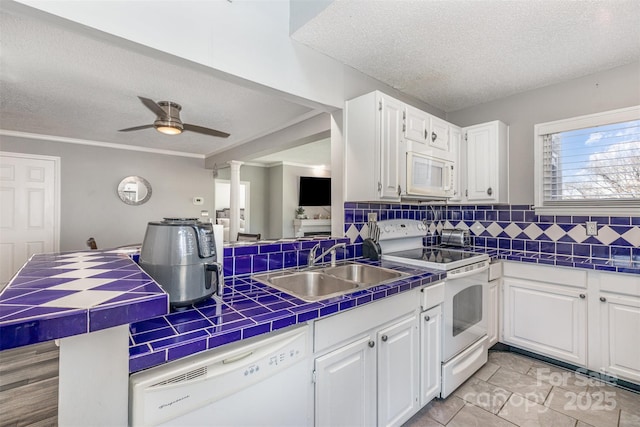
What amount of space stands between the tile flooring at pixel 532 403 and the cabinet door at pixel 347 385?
1.77 feet

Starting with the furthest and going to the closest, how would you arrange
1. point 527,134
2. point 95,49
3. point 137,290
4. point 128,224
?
point 128,224 < point 527,134 < point 95,49 < point 137,290

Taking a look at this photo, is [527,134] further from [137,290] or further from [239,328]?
[137,290]

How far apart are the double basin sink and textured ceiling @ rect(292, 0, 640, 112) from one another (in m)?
1.49

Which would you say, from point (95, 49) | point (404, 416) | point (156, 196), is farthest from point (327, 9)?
point (156, 196)

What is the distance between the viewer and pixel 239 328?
0.93 m

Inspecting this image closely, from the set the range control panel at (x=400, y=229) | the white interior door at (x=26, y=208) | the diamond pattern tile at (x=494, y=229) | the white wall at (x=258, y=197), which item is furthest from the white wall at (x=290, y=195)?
the diamond pattern tile at (x=494, y=229)

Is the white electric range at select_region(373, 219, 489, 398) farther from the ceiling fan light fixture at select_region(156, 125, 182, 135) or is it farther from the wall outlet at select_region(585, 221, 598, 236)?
the ceiling fan light fixture at select_region(156, 125, 182, 135)

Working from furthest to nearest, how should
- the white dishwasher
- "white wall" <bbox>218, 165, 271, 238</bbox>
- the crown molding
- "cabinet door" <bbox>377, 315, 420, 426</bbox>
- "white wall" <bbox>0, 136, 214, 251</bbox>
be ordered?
1. "white wall" <bbox>218, 165, 271, 238</bbox>
2. "white wall" <bbox>0, 136, 214, 251</bbox>
3. the crown molding
4. "cabinet door" <bbox>377, 315, 420, 426</bbox>
5. the white dishwasher

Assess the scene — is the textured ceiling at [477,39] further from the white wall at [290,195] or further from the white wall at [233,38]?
the white wall at [290,195]

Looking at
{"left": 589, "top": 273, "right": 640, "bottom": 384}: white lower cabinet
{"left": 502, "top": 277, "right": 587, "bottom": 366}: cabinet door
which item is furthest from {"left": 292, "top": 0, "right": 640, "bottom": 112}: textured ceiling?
{"left": 502, "top": 277, "right": 587, "bottom": 366}: cabinet door

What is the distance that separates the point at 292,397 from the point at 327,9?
190cm

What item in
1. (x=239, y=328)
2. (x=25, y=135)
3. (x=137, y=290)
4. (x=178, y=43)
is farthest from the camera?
(x=25, y=135)

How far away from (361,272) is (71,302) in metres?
1.62

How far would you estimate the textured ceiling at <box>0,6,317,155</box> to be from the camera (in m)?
1.84
